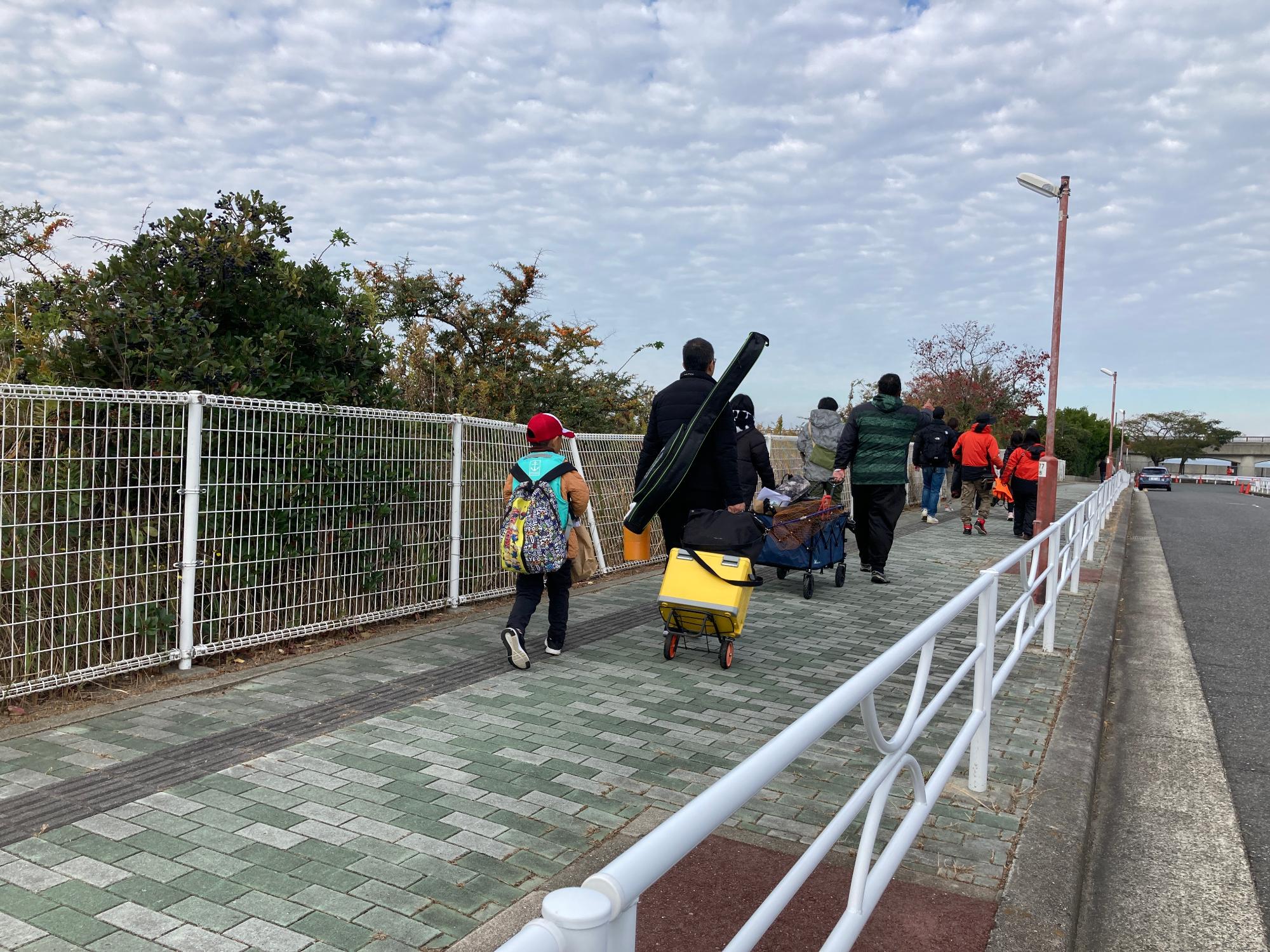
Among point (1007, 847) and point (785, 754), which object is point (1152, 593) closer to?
point (1007, 847)

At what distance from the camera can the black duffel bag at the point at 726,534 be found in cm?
605

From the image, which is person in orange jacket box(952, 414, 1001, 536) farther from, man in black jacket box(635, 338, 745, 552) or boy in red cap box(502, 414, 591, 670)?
boy in red cap box(502, 414, 591, 670)

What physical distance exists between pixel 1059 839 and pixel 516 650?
10.6ft

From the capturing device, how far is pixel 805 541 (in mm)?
8766

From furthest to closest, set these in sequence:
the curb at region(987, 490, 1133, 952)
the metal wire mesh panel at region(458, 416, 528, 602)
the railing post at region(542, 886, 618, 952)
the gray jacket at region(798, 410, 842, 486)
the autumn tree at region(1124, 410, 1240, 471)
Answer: the autumn tree at region(1124, 410, 1240, 471) → the gray jacket at region(798, 410, 842, 486) → the metal wire mesh panel at region(458, 416, 528, 602) → the curb at region(987, 490, 1133, 952) → the railing post at region(542, 886, 618, 952)

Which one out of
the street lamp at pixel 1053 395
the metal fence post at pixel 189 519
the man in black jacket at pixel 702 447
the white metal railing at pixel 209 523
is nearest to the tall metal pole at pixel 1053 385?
the street lamp at pixel 1053 395

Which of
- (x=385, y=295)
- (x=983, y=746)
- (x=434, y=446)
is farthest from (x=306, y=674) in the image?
(x=385, y=295)

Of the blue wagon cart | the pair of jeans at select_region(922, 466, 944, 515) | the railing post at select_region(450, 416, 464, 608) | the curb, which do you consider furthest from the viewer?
the pair of jeans at select_region(922, 466, 944, 515)

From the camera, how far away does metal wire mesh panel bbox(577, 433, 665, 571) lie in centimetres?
965

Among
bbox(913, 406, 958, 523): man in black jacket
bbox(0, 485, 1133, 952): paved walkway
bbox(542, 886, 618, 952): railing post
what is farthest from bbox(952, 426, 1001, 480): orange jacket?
bbox(542, 886, 618, 952): railing post

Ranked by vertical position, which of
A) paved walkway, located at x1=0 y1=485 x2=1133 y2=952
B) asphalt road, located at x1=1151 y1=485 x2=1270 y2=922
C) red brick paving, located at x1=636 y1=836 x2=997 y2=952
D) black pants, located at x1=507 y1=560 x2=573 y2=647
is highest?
black pants, located at x1=507 y1=560 x2=573 y2=647

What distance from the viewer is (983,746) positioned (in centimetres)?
402

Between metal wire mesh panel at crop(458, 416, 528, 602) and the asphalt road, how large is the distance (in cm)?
517

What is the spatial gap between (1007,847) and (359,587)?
4.60 metres
